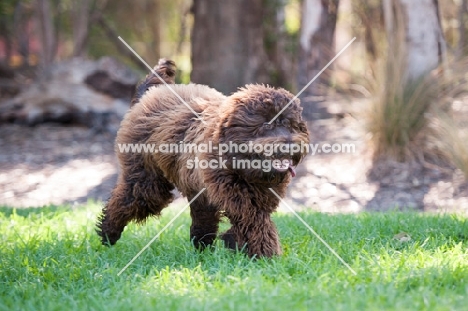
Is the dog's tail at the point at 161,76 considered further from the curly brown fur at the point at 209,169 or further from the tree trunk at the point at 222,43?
the tree trunk at the point at 222,43

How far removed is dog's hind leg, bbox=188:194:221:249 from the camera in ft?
Result: 18.7

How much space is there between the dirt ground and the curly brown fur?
3.05 meters

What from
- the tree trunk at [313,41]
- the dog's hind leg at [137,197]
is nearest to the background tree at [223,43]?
the tree trunk at [313,41]

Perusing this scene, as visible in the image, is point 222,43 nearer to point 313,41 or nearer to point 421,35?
point 313,41

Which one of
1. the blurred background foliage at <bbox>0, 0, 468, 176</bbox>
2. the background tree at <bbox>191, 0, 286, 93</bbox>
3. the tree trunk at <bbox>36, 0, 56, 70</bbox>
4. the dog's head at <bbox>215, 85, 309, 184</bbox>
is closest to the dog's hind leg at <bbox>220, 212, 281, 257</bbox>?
the dog's head at <bbox>215, 85, 309, 184</bbox>

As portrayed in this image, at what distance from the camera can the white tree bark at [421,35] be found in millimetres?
9766

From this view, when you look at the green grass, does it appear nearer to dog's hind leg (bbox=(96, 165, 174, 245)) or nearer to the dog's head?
dog's hind leg (bbox=(96, 165, 174, 245))

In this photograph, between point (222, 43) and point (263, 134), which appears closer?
point (263, 134)

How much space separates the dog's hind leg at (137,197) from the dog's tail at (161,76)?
2.87 feet

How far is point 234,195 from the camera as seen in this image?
16.5ft

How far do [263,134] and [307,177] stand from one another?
5.32 meters

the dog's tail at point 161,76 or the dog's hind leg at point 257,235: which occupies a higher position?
the dog's tail at point 161,76

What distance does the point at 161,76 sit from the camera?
6430 mm

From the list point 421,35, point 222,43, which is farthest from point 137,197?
point 222,43
